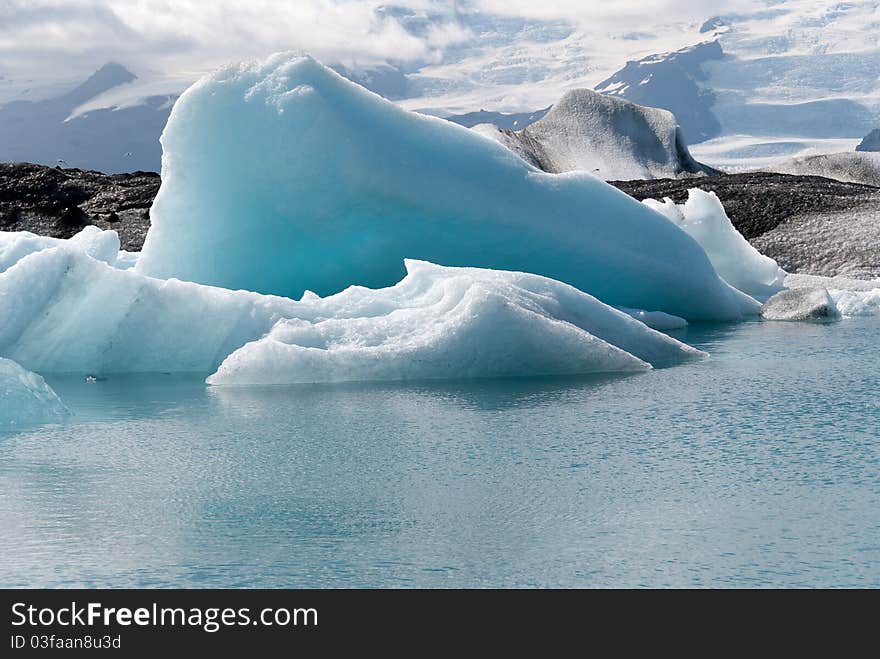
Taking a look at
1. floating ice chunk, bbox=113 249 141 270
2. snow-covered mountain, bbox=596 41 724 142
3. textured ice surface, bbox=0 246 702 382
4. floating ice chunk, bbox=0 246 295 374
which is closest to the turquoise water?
textured ice surface, bbox=0 246 702 382

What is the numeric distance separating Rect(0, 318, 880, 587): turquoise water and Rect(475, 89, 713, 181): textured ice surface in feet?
67.3

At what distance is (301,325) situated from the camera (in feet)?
23.4

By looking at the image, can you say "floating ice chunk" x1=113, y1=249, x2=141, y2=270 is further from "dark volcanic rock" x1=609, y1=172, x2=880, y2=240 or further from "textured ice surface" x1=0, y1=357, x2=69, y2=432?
"dark volcanic rock" x1=609, y1=172, x2=880, y2=240

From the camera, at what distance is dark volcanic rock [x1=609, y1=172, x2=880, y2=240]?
16.9m

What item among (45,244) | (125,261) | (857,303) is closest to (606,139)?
(857,303)

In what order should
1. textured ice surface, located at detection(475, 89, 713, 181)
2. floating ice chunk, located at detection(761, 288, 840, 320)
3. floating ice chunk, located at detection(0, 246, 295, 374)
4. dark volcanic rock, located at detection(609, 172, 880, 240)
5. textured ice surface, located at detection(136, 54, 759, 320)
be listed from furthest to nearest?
textured ice surface, located at detection(475, 89, 713, 181) → dark volcanic rock, located at detection(609, 172, 880, 240) → floating ice chunk, located at detection(761, 288, 840, 320) → textured ice surface, located at detection(136, 54, 759, 320) → floating ice chunk, located at detection(0, 246, 295, 374)

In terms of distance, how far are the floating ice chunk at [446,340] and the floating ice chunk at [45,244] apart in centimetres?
249

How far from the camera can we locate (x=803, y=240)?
638 inches

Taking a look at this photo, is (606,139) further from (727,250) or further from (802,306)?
(802,306)

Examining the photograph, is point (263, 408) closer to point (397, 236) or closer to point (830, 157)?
point (397, 236)

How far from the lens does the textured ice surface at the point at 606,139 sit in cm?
2658

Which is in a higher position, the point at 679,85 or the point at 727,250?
the point at 679,85

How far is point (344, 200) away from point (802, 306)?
15.5ft

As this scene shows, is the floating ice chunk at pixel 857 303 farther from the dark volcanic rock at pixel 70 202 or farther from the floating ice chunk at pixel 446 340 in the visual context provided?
the dark volcanic rock at pixel 70 202
